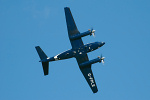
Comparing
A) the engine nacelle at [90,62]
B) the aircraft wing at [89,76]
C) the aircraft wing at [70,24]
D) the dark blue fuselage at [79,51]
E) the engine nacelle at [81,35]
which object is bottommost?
the aircraft wing at [89,76]

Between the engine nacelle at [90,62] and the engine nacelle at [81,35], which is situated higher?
the engine nacelle at [81,35]

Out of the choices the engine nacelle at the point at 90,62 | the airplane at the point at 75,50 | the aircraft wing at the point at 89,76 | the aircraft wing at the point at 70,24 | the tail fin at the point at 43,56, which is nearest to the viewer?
the airplane at the point at 75,50

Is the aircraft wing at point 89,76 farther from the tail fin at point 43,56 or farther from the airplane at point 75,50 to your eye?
the tail fin at point 43,56

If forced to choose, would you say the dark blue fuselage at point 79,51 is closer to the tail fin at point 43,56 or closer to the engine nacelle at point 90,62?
the tail fin at point 43,56

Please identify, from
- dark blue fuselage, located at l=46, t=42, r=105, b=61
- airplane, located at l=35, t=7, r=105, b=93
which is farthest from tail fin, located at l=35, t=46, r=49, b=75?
dark blue fuselage, located at l=46, t=42, r=105, b=61

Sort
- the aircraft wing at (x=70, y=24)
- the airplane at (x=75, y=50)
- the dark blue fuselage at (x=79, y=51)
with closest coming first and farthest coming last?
the dark blue fuselage at (x=79, y=51), the airplane at (x=75, y=50), the aircraft wing at (x=70, y=24)

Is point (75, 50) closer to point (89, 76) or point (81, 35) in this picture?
point (81, 35)

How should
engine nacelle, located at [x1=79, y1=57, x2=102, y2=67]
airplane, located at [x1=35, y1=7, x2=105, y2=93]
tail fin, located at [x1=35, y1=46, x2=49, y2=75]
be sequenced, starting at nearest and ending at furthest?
airplane, located at [x1=35, y1=7, x2=105, y2=93], engine nacelle, located at [x1=79, y1=57, x2=102, y2=67], tail fin, located at [x1=35, y1=46, x2=49, y2=75]

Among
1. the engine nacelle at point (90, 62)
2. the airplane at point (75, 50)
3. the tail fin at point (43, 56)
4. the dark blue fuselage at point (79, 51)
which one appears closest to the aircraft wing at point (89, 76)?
the airplane at point (75, 50)

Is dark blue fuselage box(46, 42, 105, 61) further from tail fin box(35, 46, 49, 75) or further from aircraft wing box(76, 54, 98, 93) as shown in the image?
aircraft wing box(76, 54, 98, 93)

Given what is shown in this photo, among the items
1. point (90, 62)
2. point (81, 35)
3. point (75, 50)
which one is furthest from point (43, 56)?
point (90, 62)

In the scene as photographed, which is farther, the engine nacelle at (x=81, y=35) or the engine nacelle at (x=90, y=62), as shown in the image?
the engine nacelle at (x=90, y=62)

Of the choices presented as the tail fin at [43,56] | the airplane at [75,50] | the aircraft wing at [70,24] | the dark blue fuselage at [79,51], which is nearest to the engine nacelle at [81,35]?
the airplane at [75,50]

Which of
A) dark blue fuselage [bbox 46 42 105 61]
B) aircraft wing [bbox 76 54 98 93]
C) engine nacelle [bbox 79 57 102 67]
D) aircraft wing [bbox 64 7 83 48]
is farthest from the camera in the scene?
aircraft wing [bbox 76 54 98 93]
